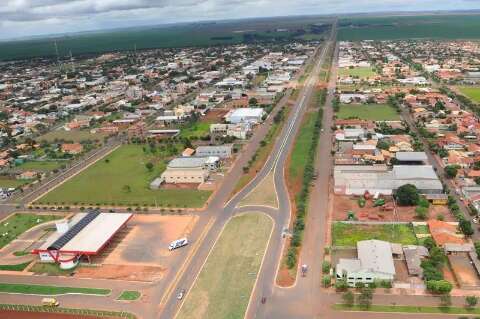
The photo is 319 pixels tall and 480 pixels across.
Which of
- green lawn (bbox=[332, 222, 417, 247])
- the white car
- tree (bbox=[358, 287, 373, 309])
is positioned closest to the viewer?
tree (bbox=[358, 287, 373, 309])

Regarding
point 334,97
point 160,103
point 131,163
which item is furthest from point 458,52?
point 131,163

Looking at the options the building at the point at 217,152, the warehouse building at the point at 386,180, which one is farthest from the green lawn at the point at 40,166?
the warehouse building at the point at 386,180

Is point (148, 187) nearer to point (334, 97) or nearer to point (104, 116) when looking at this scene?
point (104, 116)

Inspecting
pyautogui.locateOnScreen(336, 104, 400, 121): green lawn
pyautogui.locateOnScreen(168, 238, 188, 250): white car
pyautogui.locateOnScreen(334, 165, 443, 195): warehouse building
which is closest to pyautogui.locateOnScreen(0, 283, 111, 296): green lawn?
pyautogui.locateOnScreen(168, 238, 188, 250): white car

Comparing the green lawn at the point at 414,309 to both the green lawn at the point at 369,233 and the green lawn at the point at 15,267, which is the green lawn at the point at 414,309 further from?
the green lawn at the point at 15,267

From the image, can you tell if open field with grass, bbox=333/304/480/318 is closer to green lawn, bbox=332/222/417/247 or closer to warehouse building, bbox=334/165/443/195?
green lawn, bbox=332/222/417/247
